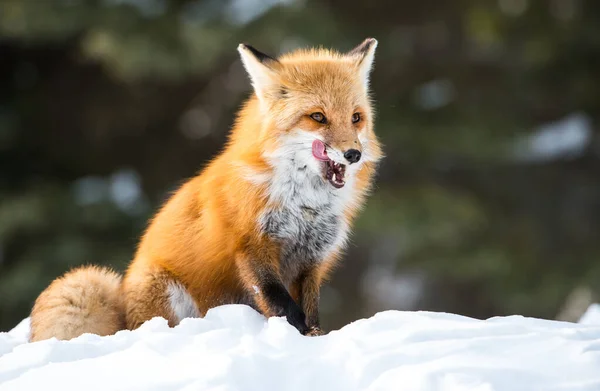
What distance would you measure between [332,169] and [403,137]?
849cm

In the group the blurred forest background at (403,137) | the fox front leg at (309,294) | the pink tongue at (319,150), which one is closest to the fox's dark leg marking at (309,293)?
the fox front leg at (309,294)

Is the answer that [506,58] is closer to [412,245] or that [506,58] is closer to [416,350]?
[412,245]

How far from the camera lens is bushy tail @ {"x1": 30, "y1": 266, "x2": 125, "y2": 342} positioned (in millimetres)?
4711

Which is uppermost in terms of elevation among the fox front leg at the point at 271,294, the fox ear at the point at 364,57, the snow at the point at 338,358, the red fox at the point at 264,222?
the fox ear at the point at 364,57

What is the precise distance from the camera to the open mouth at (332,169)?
4711 millimetres

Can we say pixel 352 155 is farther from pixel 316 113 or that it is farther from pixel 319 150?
pixel 316 113

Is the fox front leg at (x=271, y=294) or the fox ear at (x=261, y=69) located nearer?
the fox front leg at (x=271, y=294)

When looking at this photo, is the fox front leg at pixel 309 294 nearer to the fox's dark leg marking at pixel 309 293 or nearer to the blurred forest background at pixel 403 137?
the fox's dark leg marking at pixel 309 293

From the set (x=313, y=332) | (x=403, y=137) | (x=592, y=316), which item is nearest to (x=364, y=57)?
(x=313, y=332)

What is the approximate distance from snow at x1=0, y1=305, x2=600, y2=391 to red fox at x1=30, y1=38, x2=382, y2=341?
29.5 inches

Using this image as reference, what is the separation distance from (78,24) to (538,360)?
9.73 m

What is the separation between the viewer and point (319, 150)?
4.69m

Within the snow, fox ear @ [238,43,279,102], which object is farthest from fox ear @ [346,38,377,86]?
the snow

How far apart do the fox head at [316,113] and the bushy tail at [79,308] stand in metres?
1.27
